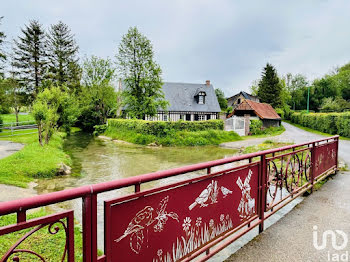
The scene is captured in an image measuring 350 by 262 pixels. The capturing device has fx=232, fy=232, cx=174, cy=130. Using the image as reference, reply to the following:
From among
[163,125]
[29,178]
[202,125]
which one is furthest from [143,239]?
[202,125]

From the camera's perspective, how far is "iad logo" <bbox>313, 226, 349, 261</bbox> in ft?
9.30

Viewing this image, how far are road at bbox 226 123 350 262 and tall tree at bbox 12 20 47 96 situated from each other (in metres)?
34.8

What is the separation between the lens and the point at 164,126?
836 inches

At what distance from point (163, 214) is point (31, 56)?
37.6 meters

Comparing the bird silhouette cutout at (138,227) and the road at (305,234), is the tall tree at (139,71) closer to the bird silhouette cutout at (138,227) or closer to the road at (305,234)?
Result: the road at (305,234)

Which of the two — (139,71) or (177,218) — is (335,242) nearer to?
(177,218)

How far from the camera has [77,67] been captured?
3812 cm

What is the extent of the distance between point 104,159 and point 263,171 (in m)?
11.6

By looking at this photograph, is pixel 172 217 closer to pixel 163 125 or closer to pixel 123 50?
pixel 163 125

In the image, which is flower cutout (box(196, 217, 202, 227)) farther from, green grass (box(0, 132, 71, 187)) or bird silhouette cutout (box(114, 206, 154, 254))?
green grass (box(0, 132, 71, 187))

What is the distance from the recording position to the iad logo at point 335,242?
2834 millimetres

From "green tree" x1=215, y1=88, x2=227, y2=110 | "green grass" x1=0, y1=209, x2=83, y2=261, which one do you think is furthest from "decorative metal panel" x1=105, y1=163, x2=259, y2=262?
"green tree" x1=215, y1=88, x2=227, y2=110

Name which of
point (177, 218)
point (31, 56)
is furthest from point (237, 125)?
point (31, 56)

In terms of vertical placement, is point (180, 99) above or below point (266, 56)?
Result: below
